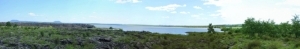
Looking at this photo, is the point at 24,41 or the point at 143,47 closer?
the point at 24,41

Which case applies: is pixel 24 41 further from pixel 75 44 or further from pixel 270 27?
pixel 270 27

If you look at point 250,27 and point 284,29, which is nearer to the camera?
point 250,27

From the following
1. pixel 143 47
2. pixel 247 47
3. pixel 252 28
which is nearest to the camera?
pixel 247 47

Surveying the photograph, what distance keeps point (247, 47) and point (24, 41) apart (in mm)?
35463

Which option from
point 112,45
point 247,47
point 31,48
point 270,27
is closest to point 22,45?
point 31,48

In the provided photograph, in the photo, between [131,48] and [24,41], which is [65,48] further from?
[131,48]

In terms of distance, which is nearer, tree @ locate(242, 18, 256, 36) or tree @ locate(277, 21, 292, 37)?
tree @ locate(242, 18, 256, 36)

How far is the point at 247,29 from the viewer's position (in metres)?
96.1

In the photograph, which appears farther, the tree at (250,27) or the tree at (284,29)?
the tree at (284,29)

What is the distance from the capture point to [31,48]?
44.4 meters

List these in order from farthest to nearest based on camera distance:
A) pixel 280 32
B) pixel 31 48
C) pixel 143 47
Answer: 1. pixel 280 32
2. pixel 143 47
3. pixel 31 48

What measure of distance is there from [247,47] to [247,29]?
4485 centimetres

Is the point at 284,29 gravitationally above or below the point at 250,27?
below

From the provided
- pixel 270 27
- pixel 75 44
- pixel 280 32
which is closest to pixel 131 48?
pixel 75 44
